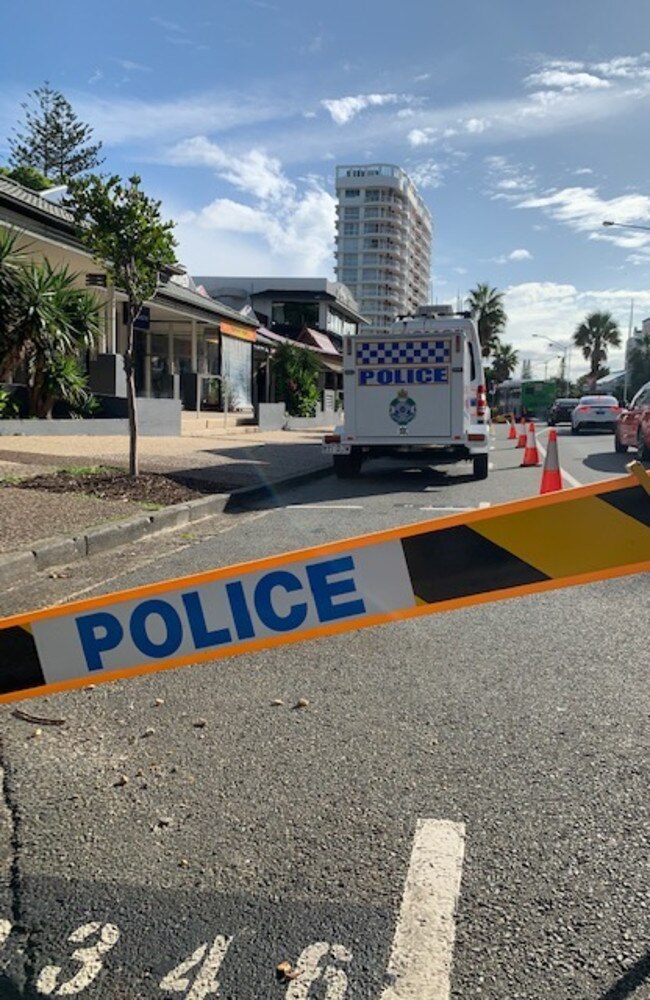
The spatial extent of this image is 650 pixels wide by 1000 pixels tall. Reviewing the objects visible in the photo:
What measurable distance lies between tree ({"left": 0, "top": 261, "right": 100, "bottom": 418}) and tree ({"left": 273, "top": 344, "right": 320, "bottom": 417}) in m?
13.3

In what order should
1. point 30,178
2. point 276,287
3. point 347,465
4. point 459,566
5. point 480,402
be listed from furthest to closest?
point 276,287 < point 30,178 < point 347,465 < point 480,402 < point 459,566

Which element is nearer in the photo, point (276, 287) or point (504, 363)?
point (276, 287)

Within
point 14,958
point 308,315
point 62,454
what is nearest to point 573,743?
point 14,958

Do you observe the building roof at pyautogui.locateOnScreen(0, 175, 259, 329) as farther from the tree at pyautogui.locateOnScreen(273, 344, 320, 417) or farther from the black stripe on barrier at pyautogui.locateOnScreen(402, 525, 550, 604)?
the tree at pyautogui.locateOnScreen(273, 344, 320, 417)

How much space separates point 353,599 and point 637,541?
29.4 inches

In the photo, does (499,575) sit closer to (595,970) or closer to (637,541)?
(637,541)

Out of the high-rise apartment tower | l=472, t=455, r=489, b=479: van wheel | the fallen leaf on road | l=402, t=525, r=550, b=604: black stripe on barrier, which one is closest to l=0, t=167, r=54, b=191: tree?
l=472, t=455, r=489, b=479: van wheel

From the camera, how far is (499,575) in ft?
6.82

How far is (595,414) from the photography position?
2928 centimetres

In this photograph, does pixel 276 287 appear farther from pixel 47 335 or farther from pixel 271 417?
pixel 47 335

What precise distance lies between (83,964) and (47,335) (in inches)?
603

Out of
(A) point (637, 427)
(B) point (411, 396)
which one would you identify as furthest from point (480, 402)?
(A) point (637, 427)

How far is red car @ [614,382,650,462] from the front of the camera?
613 inches

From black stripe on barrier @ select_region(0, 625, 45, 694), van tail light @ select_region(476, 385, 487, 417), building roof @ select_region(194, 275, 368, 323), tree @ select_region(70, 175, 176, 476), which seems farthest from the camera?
building roof @ select_region(194, 275, 368, 323)
